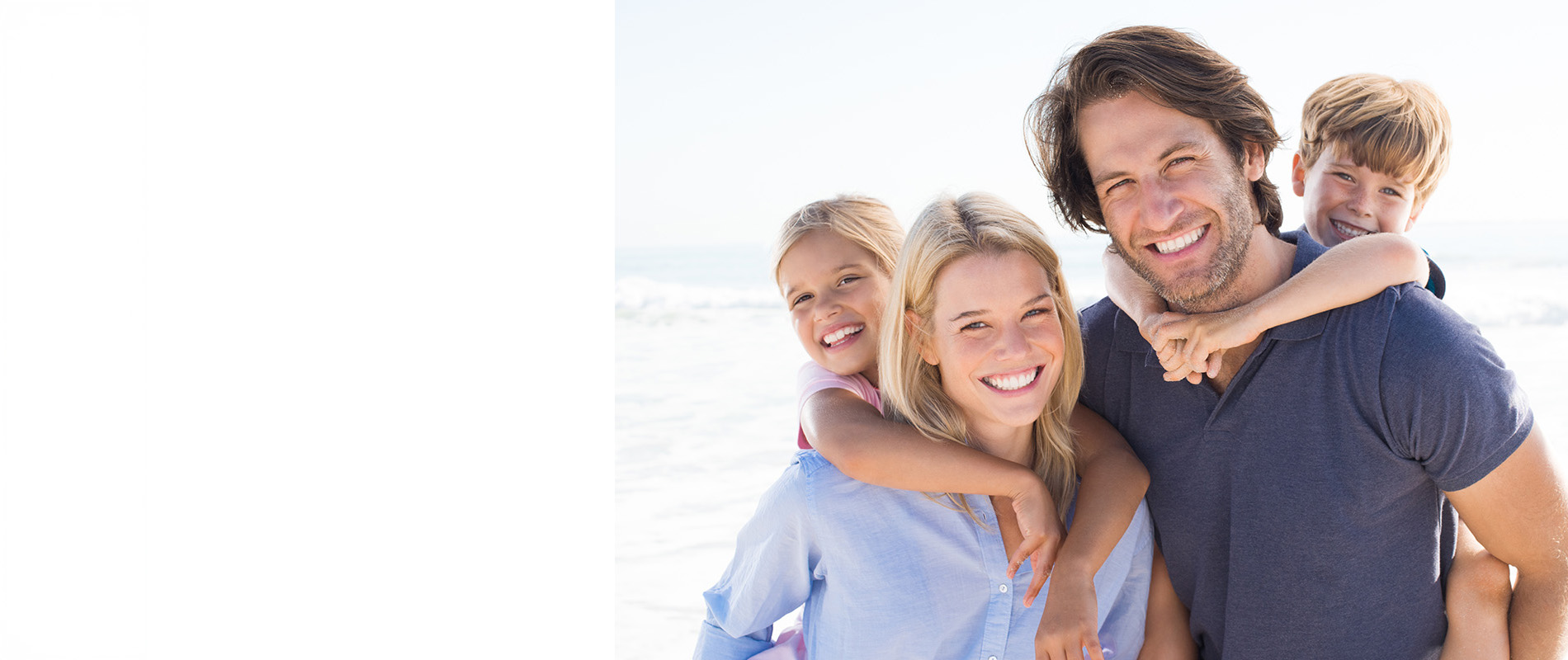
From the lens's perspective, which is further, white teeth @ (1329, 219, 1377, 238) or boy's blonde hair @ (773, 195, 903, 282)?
white teeth @ (1329, 219, 1377, 238)

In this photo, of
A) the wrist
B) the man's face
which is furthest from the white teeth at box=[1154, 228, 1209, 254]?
the wrist

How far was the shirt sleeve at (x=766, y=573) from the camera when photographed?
80.0 inches

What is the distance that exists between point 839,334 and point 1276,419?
3.35 ft

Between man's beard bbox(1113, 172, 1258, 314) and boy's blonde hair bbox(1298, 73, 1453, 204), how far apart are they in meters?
0.93

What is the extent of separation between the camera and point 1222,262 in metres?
1.97

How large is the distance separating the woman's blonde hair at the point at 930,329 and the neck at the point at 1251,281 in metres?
0.27

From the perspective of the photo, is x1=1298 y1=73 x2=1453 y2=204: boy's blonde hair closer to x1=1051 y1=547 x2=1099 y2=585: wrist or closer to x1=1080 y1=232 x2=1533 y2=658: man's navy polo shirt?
x1=1080 y1=232 x2=1533 y2=658: man's navy polo shirt

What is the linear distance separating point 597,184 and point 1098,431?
4157mm

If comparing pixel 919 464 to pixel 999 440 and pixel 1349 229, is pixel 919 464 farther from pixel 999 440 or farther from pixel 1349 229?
pixel 1349 229

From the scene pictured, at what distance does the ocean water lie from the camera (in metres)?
7.50

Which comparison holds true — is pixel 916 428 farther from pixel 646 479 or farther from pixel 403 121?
pixel 646 479

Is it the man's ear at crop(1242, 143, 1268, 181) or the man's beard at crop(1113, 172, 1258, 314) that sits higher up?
the man's ear at crop(1242, 143, 1268, 181)

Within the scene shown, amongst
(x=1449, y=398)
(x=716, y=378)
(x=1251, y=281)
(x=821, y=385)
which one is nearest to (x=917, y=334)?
(x=821, y=385)

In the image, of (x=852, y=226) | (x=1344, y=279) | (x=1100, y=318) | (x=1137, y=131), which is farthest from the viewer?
(x=852, y=226)
